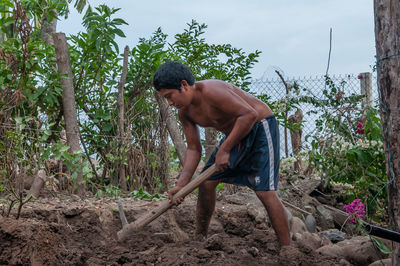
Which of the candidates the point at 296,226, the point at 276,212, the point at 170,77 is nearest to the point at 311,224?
the point at 296,226

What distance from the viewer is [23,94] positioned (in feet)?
19.4

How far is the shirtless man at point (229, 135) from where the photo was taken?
344 centimetres

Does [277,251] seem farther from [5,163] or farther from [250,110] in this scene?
[5,163]

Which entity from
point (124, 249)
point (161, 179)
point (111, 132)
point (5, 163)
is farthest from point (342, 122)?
point (5, 163)

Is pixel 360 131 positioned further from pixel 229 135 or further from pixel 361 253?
pixel 229 135

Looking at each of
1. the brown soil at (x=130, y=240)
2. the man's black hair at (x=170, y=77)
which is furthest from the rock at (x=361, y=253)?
the man's black hair at (x=170, y=77)

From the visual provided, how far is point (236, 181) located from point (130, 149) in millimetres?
2735

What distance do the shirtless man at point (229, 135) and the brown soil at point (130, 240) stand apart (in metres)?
0.36

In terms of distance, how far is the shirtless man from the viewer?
3.44 metres

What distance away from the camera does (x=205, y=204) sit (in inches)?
155

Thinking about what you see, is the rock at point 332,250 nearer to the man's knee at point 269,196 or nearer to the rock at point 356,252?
the rock at point 356,252

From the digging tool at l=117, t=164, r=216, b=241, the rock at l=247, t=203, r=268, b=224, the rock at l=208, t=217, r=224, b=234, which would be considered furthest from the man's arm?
the rock at l=247, t=203, r=268, b=224

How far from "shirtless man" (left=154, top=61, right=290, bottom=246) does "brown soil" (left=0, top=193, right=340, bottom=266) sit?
1.17ft

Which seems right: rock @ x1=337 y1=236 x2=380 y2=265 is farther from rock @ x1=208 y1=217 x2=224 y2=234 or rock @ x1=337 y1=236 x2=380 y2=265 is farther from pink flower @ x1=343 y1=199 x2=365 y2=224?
rock @ x1=208 y1=217 x2=224 y2=234
